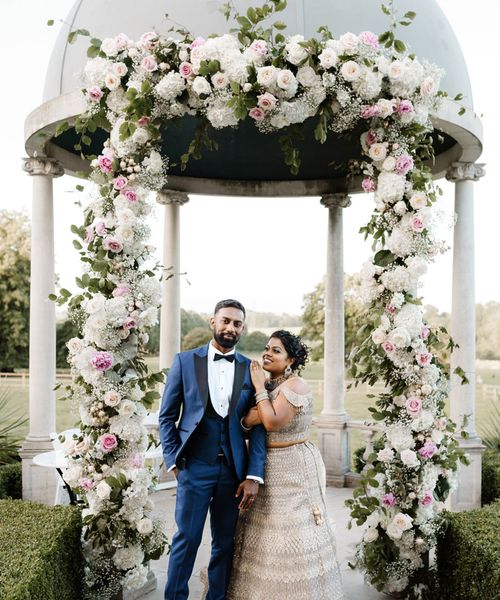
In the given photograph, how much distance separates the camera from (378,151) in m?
6.88

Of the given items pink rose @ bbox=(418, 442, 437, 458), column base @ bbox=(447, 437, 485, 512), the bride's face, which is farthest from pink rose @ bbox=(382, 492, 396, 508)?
column base @ bbox=(447, 437, 485, 512)

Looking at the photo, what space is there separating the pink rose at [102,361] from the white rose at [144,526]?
157cm

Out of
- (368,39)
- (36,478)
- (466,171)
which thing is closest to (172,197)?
(466,171)

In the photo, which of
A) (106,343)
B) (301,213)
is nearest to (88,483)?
(106,343)

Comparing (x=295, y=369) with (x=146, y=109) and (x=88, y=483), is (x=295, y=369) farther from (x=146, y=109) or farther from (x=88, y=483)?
(x=146, y=109)

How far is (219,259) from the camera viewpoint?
34.7 metres

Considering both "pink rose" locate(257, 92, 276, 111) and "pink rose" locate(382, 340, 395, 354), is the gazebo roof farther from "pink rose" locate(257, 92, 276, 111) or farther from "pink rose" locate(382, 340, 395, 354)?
"pink rose" locate(382, 340, 395, 354)

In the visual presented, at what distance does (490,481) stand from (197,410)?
6.90 metres

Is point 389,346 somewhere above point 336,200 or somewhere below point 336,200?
below

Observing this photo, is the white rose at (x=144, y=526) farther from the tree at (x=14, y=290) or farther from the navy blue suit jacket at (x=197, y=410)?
the tree at (x=14, y=290)

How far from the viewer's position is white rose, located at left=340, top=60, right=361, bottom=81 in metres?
6.45

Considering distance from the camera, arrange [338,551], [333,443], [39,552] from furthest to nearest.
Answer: [333,443]
[338,551]
[39,552]

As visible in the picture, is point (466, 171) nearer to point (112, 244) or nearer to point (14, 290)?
point (112, 244)

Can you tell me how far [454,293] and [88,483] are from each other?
6957 millimetres
